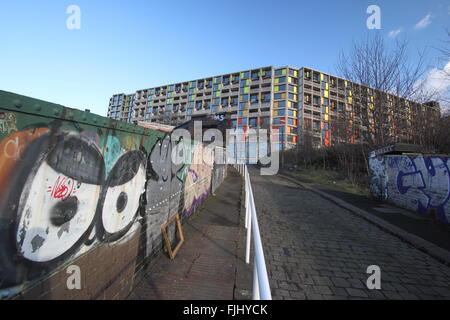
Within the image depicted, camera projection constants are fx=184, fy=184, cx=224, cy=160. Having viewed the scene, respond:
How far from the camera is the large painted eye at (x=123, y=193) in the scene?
2.17m

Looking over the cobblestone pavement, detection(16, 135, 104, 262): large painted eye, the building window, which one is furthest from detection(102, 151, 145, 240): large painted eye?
the building window

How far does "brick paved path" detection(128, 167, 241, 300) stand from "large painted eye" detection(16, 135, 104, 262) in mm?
1513

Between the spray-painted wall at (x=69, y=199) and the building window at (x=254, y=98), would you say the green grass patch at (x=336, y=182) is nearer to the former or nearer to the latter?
the spray-painted wall at (x=69, y=199)

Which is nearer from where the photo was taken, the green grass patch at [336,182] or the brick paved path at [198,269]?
the brick paved path at [198,269]

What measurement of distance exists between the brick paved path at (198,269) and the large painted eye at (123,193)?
3.51ft

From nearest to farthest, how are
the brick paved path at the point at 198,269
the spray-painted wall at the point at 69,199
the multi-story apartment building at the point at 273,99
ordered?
the spray-painted wall at the point at 69,199, the brick paved path at the point at 198,269, the multi-story apartment building at the point at 273,99

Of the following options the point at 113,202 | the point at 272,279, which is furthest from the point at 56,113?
the point at 272,279

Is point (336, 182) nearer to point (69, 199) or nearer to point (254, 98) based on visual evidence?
→ point (69, 199)

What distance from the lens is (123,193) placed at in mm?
2406

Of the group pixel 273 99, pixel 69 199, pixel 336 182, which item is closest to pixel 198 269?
pixel 69 199

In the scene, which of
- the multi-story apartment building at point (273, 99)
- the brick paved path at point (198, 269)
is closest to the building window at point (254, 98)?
the multi-story apartment building at point (273, 99)

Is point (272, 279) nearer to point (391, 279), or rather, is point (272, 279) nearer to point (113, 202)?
point (391, 279)

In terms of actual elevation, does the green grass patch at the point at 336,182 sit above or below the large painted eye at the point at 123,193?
below

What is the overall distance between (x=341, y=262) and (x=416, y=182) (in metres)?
6.11
